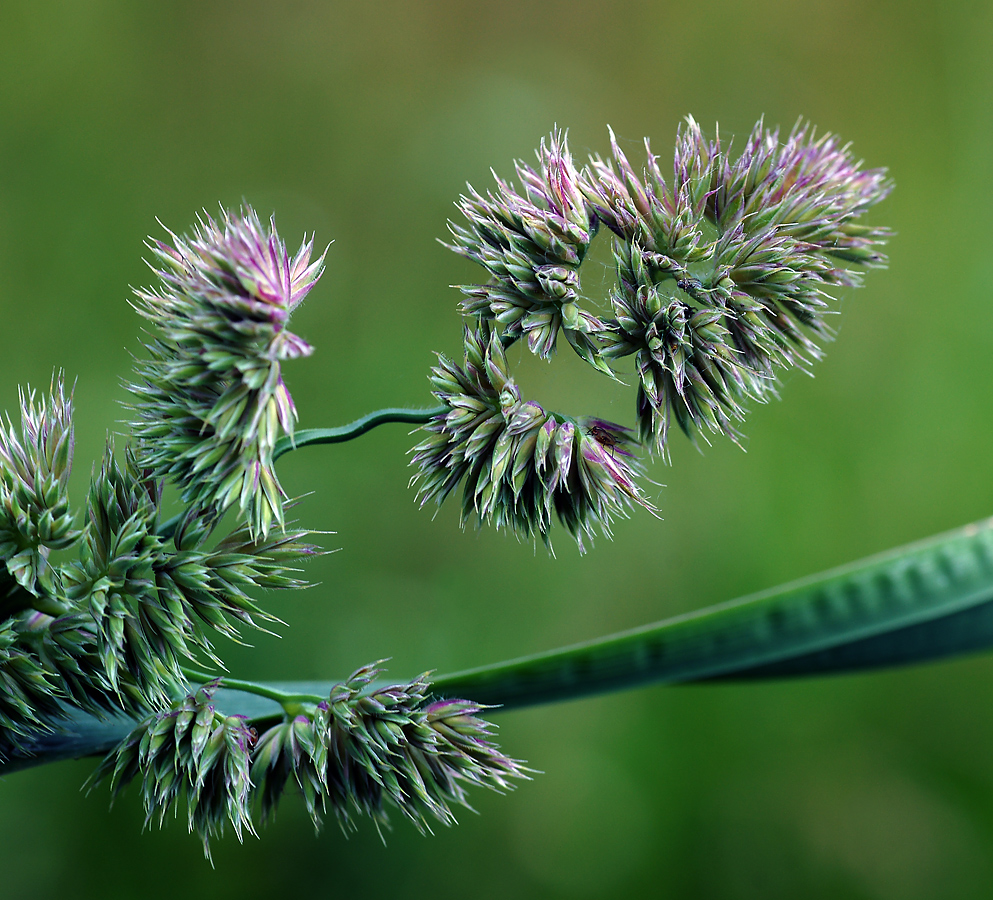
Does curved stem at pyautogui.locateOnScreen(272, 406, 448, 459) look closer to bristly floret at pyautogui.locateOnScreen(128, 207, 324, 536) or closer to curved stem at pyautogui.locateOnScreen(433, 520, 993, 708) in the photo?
bristly floret at pyautogui.locateOnScreen(128, 207, 324, 536)

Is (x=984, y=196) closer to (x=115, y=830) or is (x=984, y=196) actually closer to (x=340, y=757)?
(x=340, y=757)

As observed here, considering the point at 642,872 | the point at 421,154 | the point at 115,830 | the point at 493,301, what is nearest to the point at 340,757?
the point at 493,301

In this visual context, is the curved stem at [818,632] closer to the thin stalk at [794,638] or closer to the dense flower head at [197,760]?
the thin stalk at [794,638]

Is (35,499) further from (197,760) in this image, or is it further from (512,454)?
(512,454)

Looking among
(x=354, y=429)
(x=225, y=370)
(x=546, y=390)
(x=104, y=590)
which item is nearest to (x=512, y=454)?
(x=354, y=429)

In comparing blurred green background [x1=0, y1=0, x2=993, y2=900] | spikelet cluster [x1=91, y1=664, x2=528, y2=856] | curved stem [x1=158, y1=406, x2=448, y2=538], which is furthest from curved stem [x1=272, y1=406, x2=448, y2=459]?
blurred green background [x1=0, y1=0, x2=993, y2=900]

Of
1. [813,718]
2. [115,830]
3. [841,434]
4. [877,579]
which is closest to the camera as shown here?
[877,579]

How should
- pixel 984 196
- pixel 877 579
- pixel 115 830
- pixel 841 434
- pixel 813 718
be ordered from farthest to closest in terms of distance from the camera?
pixel 984 196, pixel 841 434, pixel 813 718, pixel 115 830, pixel 877 579
